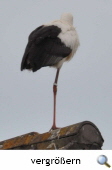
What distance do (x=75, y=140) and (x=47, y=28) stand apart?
3.85m

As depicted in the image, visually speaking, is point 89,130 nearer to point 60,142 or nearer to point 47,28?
point 60,142

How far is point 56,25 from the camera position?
9.45 m

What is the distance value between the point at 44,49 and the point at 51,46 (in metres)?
0.29

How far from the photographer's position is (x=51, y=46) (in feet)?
29.1

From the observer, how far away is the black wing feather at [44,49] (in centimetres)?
834
